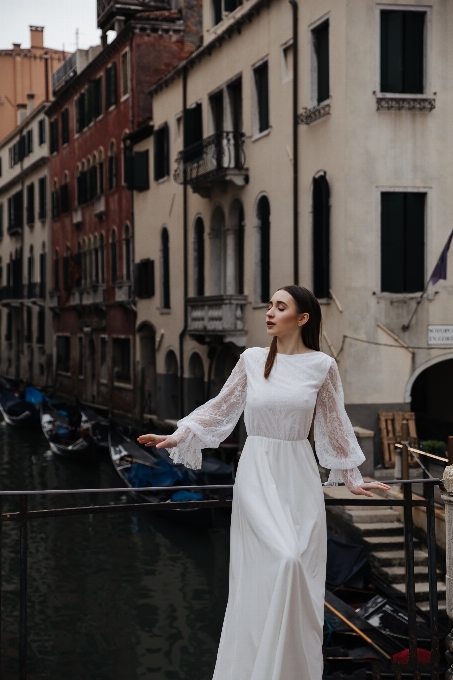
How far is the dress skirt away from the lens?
3211mm

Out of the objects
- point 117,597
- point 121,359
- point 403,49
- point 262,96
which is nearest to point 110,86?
point 121,359

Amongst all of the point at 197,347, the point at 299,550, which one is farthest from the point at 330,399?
the point at 197,347

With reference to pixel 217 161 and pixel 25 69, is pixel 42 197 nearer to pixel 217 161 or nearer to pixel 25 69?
pixel 25 69

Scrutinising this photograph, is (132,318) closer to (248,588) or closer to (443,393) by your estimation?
(443,393)

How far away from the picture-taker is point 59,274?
111 feet

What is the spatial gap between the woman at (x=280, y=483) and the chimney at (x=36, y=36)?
4260 centimetres

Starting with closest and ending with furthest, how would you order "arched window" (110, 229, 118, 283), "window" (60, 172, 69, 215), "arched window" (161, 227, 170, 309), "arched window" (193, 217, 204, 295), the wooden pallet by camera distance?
1. the wooden pallet
2. "arched window" (193, 217, 204, 295)
3. "arched window" (161, 227, 170, 309)
4. "arched window" (110, 229, 118, 283)
5. "window" (60, 172, 69, 215)

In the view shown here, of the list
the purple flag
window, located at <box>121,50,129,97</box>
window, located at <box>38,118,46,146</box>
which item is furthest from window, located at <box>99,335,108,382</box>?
the purple flag

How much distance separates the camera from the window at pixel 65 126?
3256 centimetres

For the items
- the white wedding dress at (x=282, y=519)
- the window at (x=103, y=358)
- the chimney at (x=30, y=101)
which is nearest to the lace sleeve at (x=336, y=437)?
the white wedding dress at (x=282, y=519)

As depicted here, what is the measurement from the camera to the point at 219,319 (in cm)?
1830

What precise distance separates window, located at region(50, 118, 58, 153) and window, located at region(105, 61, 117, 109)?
276 inches

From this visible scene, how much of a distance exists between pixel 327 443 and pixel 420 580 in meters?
8.54

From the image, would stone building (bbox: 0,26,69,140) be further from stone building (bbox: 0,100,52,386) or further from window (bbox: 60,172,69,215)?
window (bbox: 60,172,69,215)
